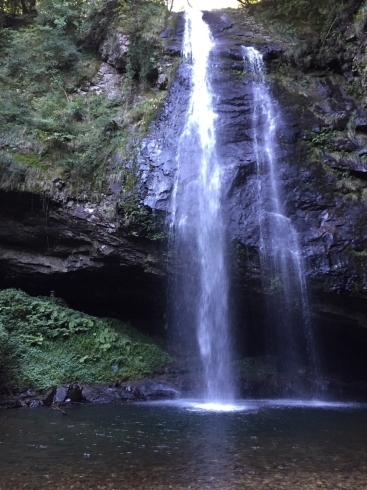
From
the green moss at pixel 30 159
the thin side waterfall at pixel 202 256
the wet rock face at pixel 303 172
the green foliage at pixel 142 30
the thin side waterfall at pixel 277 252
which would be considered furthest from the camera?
the green foliage at pixel 142 30

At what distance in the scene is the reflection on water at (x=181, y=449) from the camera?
15.1ft

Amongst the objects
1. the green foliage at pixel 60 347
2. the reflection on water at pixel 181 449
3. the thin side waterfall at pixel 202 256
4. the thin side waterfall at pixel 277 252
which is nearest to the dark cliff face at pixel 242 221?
the thin side waterfall at pixel 277 252

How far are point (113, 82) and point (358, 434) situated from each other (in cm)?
1275

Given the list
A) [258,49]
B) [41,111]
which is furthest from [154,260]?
[258,49]

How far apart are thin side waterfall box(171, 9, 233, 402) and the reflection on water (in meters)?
2.83

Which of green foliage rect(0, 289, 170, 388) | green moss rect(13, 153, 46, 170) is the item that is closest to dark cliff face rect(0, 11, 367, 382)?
green moss rect(13, 153, 46, 170)

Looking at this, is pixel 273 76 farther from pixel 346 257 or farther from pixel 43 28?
pixel 43 28

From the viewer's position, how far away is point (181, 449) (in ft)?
18.7

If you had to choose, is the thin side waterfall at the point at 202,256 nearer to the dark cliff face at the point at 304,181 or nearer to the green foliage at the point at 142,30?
the dark cliff face at the point at 304,181

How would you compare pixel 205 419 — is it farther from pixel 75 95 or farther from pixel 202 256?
pixel 75 95

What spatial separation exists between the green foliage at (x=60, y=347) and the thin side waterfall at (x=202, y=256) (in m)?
1.27

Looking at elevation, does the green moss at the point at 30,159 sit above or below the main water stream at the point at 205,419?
above

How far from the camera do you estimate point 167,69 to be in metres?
14.2

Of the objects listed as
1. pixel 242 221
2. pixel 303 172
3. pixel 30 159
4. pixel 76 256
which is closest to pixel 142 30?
pixel 30 159
